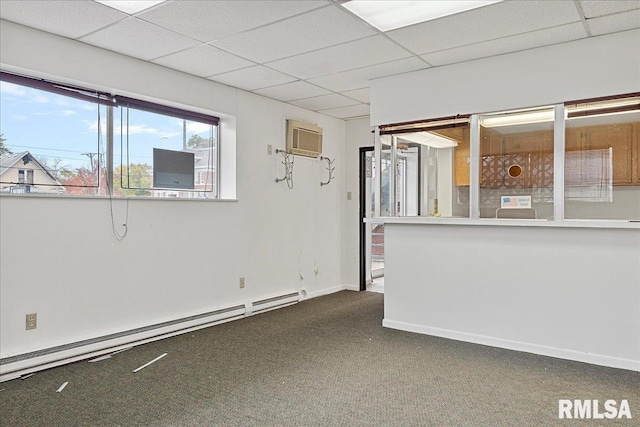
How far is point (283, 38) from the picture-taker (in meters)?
3.32

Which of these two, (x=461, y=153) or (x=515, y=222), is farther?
(x=461, y=153)

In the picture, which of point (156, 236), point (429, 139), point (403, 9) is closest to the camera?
point (403, 9)

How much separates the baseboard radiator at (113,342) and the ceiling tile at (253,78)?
7.87ft

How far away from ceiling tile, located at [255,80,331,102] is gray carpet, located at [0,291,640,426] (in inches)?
103

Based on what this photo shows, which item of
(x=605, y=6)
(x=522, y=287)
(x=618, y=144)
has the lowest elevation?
(x=522, y=287)

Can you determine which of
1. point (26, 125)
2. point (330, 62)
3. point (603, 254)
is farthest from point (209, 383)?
point (603, 254)

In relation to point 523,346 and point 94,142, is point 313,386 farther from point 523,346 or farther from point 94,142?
point 94,142

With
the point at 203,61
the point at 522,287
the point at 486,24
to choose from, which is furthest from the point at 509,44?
the point at 203,61

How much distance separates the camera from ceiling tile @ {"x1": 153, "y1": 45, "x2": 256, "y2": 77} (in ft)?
12.0

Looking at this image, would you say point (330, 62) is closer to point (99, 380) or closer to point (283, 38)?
point (283, 38)

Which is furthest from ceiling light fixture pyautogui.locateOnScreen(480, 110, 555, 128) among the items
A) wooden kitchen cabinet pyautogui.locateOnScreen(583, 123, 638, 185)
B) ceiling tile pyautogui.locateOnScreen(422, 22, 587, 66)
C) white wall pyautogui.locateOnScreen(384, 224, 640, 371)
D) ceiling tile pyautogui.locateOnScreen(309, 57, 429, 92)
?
white wall pyautogui.locateOnScreen(384, 224, 640, 371)

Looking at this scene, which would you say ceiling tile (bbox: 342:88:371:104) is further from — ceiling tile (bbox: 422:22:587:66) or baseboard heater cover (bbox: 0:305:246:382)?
baseboard heater cover (bbox: 0:305:246:382)

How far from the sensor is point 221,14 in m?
2.92

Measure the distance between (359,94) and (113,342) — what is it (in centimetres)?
357
